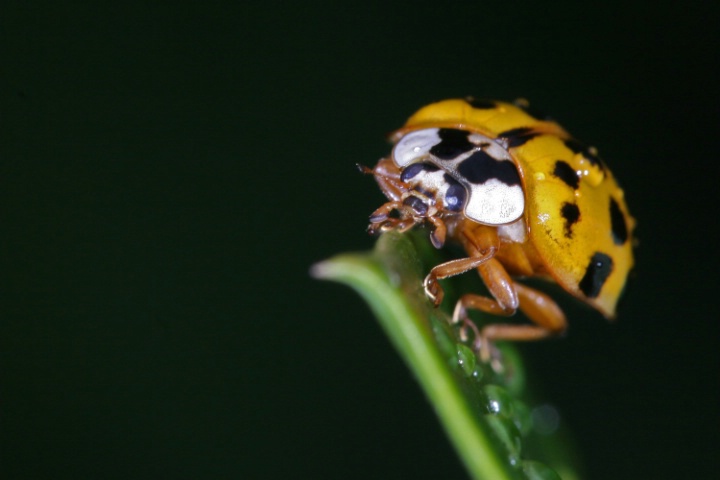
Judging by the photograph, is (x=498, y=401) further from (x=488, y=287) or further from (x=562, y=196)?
(x=562, y=196)

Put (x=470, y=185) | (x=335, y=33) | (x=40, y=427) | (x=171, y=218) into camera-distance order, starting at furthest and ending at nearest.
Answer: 1. (x=335, y=33)
2. (x=171, y=218)
3. (x=40, y=427)
4. (x=470, y=185)

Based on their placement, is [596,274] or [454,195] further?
[596,274]

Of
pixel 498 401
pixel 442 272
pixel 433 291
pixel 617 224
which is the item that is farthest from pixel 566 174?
pixel 498 401

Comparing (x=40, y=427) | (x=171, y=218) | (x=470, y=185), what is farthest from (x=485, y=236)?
(x=40, y=427)

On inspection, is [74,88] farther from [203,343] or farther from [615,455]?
[615,455]

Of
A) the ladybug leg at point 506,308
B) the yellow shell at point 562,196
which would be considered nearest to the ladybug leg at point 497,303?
the ladybug leg at point 506,308

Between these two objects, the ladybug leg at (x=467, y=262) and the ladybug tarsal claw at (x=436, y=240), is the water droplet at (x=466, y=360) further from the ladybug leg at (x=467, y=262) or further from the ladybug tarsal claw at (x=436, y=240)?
the ladybug tarsal claw at (x=436, y=240)
